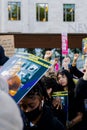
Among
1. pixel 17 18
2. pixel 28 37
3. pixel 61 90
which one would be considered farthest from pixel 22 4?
pixel 61 90

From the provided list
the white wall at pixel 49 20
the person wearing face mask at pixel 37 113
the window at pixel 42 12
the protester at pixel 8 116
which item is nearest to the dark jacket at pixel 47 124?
the person wearing face mask at pixel 37 113

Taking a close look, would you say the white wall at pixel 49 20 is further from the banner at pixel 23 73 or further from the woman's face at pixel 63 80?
the banner at pixel 23 73

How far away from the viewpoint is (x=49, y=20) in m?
36.8

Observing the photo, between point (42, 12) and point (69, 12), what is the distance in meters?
2.07

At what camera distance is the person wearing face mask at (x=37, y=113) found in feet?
8.75

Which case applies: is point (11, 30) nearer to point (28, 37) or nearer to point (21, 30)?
point (21, 30)

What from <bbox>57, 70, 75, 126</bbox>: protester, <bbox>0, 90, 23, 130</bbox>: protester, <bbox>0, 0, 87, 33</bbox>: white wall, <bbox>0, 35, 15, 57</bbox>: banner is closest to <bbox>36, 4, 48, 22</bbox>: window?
<bbox>0, 0, 87, 33</bbox>: white wall

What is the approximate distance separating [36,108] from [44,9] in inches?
1363

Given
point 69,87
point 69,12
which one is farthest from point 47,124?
point 69,12

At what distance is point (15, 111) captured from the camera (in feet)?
4.62

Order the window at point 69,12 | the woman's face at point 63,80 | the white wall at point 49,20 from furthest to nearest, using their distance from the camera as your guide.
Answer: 1. the window at point 69,12
2. the white wall at point 49,20
3. the woman's face at point 63,80

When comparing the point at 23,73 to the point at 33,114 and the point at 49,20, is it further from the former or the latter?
the point at 49,20

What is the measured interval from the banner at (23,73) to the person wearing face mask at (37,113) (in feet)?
0.58

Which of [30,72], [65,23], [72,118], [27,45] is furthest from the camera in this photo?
[65,23]
